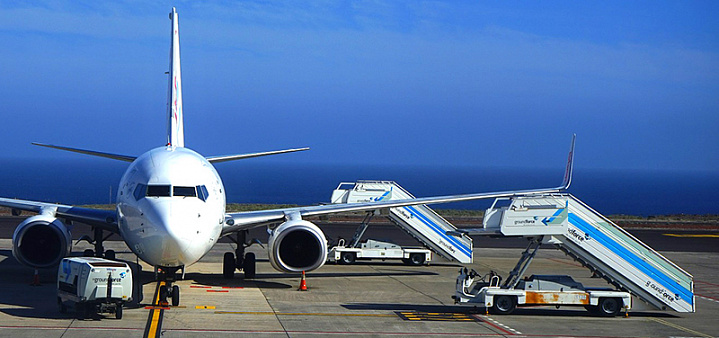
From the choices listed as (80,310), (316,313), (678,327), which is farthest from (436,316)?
(80,310)

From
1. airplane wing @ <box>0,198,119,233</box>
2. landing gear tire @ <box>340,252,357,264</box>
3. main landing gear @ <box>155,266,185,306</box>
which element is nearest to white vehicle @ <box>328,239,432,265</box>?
landing gear tire @ <box>340,252,357,264</box>

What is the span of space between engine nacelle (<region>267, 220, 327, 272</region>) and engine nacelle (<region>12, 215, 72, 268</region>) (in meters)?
6.01

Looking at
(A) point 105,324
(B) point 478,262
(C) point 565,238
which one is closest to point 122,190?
(A) point 105,324

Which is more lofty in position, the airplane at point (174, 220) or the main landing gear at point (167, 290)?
the airplane at point (174, 220)

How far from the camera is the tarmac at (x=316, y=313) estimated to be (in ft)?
62.9

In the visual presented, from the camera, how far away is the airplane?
21.3 m

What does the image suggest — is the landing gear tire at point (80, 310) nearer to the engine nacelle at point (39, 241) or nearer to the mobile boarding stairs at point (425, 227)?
the engine nacelle at point (39, 241)

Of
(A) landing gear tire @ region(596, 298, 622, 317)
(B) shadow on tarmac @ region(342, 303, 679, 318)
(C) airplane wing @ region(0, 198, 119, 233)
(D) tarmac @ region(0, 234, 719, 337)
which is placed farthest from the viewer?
(C) airplane wing @ region(0, 198, 119, 233)

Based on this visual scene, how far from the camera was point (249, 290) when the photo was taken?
26.2 m

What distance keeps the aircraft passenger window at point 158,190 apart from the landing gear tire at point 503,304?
29.6 feet

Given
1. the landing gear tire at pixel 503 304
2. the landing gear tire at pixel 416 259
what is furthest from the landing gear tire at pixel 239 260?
the landing gear tire at pixel 503 304

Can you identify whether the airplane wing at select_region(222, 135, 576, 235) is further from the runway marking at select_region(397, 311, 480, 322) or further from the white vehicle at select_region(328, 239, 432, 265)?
the white vehicle at select_region(328, 239, 432, 265)

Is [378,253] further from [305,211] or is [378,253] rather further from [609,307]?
[609,307]

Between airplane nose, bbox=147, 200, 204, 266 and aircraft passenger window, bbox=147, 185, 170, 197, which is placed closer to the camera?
airplane nose, bbox=147, 200, 204, 266
